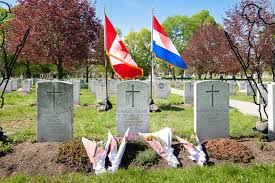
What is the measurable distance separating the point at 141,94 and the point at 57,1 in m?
27.8

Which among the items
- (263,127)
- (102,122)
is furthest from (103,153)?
(102,122)

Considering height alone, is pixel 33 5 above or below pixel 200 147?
above

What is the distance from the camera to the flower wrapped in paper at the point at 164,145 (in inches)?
303

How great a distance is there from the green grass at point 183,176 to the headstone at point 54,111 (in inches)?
103

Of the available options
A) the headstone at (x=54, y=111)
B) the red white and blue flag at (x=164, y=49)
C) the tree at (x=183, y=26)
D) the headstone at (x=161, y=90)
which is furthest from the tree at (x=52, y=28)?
the tree at (x=183, y=26)

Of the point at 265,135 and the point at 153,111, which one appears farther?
the point at 153,111

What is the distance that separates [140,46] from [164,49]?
65103mm

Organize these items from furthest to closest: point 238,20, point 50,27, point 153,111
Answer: point 238,20 → point 50,27 → point 153,111

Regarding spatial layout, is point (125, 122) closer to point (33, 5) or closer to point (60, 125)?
point (60, 125)

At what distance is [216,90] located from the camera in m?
9.87

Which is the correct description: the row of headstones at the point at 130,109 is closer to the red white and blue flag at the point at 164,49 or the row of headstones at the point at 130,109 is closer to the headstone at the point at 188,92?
the red white and blue flag at the point at 164,49

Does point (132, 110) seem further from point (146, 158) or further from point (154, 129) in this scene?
point (146, 158)

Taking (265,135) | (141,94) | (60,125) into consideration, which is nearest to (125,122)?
(141,94)

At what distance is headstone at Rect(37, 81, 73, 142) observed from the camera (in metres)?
9.36
